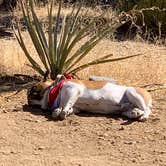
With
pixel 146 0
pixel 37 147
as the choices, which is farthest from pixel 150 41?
pixel 37 147

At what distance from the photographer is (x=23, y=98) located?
742 centimetres

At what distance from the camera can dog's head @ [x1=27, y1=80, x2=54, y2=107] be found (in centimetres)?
675

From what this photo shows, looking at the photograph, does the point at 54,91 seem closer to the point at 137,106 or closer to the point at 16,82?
the point at 137,106

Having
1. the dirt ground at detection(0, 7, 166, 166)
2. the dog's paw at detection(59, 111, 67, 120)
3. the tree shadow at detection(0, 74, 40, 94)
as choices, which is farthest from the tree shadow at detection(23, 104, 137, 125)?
the tree shadow at detection(0, 74, 40, 94)

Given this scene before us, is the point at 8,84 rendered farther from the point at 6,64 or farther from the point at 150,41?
the point at 150,41

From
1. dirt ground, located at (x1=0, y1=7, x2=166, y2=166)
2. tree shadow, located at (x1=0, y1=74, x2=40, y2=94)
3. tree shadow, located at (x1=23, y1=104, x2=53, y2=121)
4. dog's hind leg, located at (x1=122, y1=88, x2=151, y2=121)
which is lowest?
tree shadow, located at (x1=0, y1=74, x2=40, y2=94)

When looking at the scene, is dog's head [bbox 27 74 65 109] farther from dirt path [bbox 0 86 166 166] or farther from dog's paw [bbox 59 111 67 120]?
dog's paw [bbox 59 111 67 120]

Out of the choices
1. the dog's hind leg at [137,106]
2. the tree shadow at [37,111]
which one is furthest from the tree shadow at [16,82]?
the dog's hind leg at [137,106]

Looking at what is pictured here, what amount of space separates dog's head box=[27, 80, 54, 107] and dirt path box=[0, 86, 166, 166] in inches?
4.3

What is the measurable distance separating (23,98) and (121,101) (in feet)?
4.62

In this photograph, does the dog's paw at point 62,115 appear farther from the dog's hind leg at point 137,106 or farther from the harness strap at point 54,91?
the dog's hind leg at point 137,106

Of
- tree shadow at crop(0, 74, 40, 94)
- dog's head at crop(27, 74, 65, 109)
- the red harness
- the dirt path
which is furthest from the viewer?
tree shadow at crop(0, 74, 40, 94)

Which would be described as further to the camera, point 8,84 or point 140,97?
point 8,84

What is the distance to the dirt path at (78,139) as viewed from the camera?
5316 millimetres
